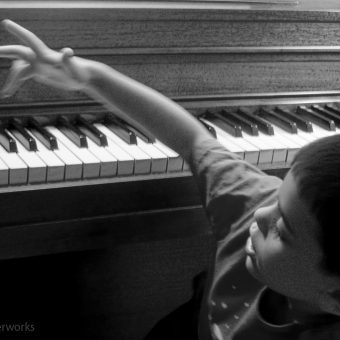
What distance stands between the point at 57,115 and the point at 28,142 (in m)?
0.17

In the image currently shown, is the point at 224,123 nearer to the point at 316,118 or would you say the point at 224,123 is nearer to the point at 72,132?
the point at 316,118

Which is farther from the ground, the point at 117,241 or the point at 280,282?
the point at 280,282

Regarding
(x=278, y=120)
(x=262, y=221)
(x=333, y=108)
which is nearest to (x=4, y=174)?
(x=262, y=221)

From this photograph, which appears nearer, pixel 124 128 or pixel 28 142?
pixel 28 142

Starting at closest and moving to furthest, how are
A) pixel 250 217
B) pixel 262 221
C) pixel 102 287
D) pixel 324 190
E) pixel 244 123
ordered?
pixel 324 190, pixel 262 221, pixel 250 217, pixel 244 123, pixel 102 287

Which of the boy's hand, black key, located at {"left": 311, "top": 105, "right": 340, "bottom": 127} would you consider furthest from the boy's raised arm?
black key, located at {"left": 311, "top": 105, "right": 340, "bottom": 127}

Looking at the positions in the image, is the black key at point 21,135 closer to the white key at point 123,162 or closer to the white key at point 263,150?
the white key at point 123,162

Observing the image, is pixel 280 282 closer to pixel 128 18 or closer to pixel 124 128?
pixel 124 128

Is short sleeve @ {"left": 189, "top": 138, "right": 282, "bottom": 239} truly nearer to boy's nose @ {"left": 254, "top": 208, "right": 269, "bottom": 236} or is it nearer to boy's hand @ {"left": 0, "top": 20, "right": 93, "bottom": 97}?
boy's nose @ {"left": 254, "top": 208, "right": 269, "bottom": 236}

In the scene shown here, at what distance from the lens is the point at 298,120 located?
5.48 ft

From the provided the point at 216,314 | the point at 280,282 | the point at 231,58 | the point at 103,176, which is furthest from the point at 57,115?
the point at 280,282

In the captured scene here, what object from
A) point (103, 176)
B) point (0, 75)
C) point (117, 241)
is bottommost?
point (117, 241)

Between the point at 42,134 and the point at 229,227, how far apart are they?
44cm

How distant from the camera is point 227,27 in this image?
164cm
